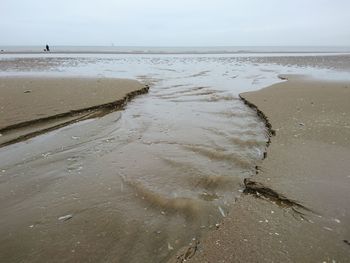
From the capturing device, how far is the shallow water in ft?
10.1

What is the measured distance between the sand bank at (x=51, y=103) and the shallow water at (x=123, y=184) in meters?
0.61

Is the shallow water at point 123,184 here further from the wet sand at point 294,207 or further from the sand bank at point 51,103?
the sand bank at point 51,103

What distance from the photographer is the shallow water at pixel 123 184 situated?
10.1ft

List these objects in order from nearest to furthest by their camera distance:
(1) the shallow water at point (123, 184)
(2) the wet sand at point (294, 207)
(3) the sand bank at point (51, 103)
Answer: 1. (2) the wet sand at point (294, 207)
2. (1) the shallow water at point (123, 184)
3. (3) the sand bank at point (51, 103)

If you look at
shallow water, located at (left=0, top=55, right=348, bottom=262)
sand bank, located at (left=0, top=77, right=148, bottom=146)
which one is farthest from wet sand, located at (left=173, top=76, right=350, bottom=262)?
sand bank, located at (left=0, top=77, right=148, bottom=146)

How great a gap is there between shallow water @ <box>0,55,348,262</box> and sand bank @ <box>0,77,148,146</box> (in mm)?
610

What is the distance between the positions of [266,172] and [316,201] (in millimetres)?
894

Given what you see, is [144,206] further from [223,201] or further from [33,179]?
[33,179]

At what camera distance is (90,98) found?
Answer: 9.48 meters

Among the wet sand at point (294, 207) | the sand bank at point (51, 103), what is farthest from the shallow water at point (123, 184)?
the sand bank at point (51, 103)

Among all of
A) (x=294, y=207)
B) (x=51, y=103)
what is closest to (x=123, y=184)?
(x=294, y=207)

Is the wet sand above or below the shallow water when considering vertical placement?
above

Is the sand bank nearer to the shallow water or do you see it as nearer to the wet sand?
the shallow water

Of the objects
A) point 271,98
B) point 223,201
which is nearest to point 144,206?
point 223,201
